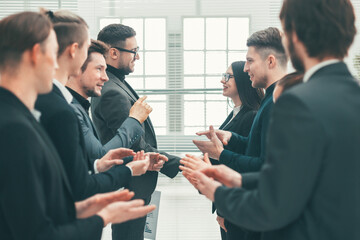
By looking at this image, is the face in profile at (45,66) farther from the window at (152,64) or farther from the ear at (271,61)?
the window at (152,64)

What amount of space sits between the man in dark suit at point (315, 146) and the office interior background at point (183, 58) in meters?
3.01

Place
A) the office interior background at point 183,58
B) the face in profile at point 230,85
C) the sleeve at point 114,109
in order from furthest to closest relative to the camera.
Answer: the office interior background at point 183,58
the face in profile at point 230,85
the sleeve at point 114,109

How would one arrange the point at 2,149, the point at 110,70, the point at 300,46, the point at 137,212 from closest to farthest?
1. the point at 2,149
2. the point at 300,46
3. the point at 137,212
4. the point at 110,70

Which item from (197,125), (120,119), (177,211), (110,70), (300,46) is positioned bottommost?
(177,211)

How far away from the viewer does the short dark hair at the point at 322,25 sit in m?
1.12

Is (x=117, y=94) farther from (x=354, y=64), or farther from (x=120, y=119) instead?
(x=354, y=64)

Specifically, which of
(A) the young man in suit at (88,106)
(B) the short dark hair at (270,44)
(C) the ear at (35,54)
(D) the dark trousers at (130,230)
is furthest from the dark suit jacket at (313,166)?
(D) the dark trousers at (130,230)

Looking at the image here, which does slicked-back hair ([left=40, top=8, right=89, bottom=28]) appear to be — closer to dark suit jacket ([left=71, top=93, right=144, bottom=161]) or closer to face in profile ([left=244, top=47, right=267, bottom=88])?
dark suit jacket ([left=71, top=93, right=144, bottom=161])

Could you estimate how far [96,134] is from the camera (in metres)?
2.12

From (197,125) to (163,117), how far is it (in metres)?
0.35

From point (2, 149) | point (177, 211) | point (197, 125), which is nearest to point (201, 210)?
point (177, 211)

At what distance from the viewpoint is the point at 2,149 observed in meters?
1.01

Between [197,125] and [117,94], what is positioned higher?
[117,94]

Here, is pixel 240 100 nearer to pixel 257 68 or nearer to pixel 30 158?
pixel 257 68
